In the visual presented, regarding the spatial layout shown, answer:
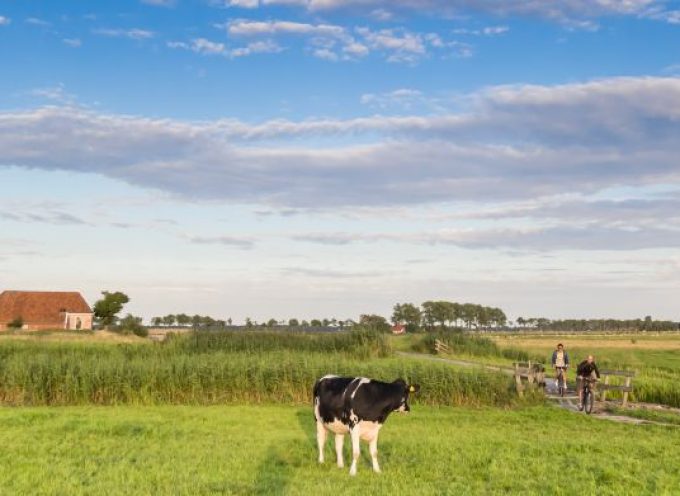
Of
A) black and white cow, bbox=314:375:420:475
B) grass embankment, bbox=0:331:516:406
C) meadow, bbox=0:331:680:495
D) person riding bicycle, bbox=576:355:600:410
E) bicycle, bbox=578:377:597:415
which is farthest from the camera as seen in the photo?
grass embankment, bbox=0:331:516:406

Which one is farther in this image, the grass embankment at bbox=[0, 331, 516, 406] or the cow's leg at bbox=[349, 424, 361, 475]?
the grass embankment at bbox=[0, 331, 516, 406]

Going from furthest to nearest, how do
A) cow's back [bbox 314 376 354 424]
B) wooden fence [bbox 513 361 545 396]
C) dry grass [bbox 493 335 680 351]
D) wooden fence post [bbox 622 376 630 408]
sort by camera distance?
dry grass [bbox 493 335 680 351] → wooden fence [bbox 513 361 545 396] → wooden fence post [bbox 622 376 630 408] → cow's back [bbox 314 376 354 424]

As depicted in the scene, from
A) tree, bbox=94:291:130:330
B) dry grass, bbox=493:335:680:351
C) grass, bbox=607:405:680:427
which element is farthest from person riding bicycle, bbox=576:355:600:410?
tree, bbox=94:291:130:330

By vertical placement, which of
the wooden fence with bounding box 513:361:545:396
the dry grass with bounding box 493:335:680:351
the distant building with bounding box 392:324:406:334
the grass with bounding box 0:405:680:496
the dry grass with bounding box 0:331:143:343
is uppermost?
the distant building with bounding box 392:324:406:334

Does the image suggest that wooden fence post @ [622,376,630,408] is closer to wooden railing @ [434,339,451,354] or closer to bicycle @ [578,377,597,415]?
bicycle @ [578,377,597,415]

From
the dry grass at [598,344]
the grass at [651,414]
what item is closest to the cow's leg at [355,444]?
the grass at [651,414]

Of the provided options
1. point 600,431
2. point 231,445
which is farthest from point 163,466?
point 600,431

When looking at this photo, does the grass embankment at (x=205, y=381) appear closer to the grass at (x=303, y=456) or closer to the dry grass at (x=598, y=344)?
the grass at (x=303, y=456)

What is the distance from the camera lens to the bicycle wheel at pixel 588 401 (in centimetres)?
2568

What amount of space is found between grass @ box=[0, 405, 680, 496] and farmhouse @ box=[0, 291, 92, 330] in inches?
3108

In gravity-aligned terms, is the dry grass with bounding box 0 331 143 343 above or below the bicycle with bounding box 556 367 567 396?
above

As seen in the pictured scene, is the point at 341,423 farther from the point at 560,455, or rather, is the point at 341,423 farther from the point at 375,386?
the point at 560,455

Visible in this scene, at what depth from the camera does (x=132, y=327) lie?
9681 centimetres

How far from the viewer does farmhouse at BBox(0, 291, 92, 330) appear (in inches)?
3775
